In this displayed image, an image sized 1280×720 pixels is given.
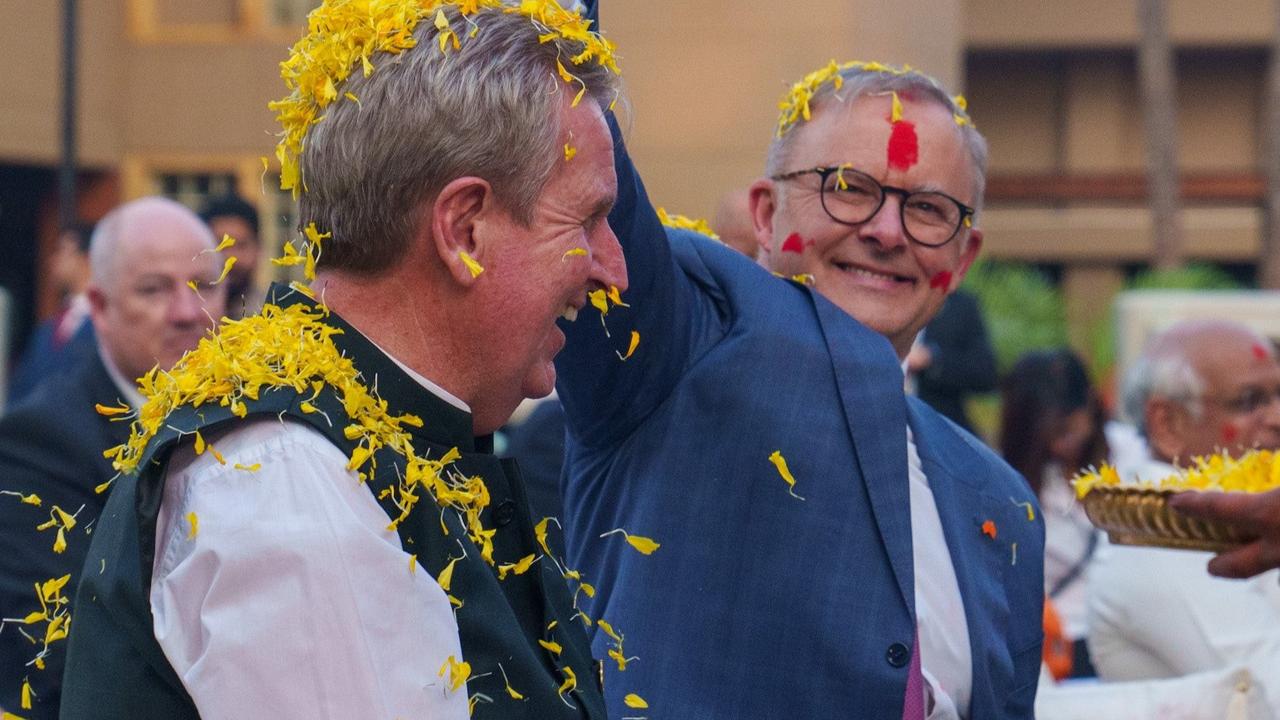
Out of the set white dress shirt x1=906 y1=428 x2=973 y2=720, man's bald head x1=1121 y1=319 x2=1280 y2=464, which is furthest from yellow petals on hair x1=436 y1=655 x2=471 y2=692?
man's bald head x1=1121 y1=319 x2=1280 y2=464

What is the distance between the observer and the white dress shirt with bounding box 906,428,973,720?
9.05 ft

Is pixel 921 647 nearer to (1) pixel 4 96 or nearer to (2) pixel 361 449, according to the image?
(2) pixel 361 449

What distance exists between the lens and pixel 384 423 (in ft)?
6.38

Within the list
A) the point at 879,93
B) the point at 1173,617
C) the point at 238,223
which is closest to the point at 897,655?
the point at 879,93

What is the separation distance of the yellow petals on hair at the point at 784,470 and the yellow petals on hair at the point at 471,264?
810 millimetres

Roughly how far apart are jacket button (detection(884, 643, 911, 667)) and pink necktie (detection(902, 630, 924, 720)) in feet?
0.07

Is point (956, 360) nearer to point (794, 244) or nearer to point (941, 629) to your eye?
point (794, 244)

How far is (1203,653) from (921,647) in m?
1.59

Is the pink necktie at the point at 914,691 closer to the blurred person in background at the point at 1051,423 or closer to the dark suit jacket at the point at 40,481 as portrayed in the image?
the dark suit jacket at the point at 40,481

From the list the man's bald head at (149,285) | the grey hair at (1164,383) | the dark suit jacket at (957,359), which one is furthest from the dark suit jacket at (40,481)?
the dark suit jacket at (957,359)

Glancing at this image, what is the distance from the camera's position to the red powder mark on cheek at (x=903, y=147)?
308cm

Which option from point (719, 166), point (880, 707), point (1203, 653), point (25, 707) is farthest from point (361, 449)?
point (719, 166)

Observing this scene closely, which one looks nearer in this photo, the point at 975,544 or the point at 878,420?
the point at 878,420

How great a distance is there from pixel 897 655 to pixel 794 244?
838mm
